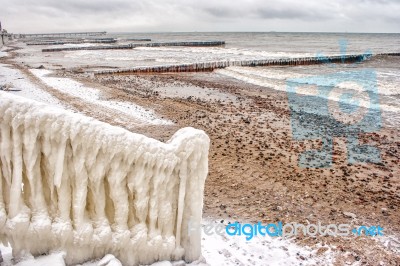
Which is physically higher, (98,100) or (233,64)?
(233,64)

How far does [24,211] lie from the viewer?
138 inches

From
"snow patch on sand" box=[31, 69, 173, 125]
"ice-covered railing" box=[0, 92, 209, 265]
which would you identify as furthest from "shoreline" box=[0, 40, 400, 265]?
"ice-covered railing" box=[0, 92, 209, 265]

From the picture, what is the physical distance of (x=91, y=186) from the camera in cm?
375

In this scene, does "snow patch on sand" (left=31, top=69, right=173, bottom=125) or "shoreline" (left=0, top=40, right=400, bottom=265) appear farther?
"snow patch on sand" (left=31, top=69, right=173, bottom=125)

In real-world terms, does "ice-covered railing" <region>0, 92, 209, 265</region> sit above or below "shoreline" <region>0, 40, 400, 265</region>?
above

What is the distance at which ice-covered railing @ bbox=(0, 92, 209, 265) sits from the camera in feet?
11.2

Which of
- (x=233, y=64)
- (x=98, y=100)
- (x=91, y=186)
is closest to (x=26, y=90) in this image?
(x=98, y=100)

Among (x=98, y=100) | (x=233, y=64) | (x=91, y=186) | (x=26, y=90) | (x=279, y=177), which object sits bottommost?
(x=279, y=177)

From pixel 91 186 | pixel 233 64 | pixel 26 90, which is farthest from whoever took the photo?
pixel 233 64

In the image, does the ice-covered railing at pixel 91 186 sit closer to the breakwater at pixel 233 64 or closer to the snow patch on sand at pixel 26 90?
the snow patch on sand at pixel 26 90

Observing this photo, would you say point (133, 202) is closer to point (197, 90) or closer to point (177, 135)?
point (177, 135)

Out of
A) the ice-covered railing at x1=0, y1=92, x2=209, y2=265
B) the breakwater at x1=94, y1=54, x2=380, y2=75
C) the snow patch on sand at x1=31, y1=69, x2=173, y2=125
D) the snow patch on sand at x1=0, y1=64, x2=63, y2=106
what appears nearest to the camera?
the ice-covered railing at x1=0, y1=92, x2=209, y2=265

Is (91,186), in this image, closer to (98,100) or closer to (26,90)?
(98,100)

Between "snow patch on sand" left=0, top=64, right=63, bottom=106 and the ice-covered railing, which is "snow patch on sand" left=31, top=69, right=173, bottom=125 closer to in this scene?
"snow patch on sand" left=0, top=64, right=63, bottom=106
